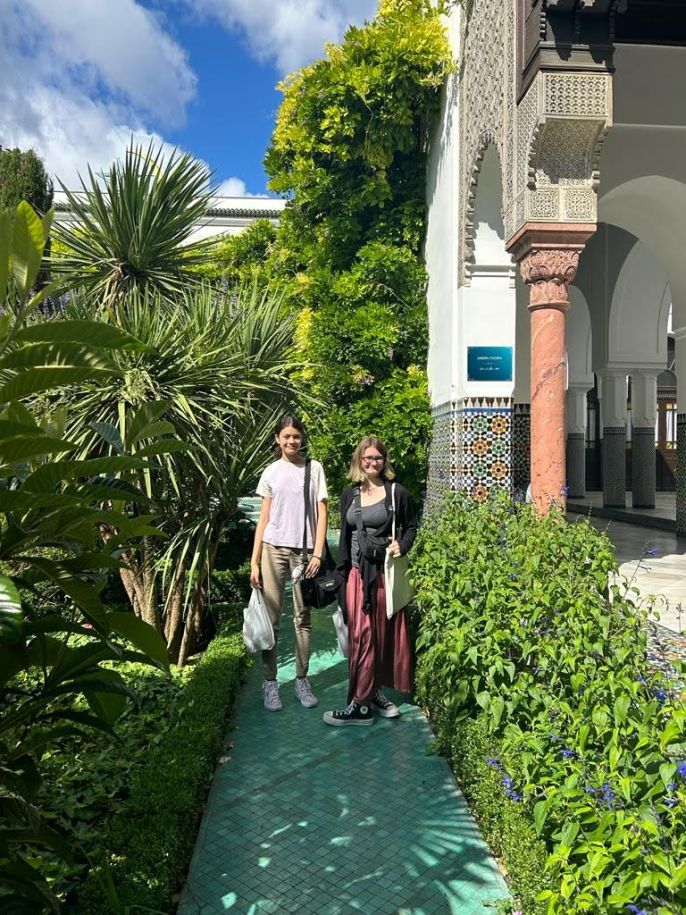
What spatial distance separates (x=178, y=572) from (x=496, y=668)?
2690 millimetres

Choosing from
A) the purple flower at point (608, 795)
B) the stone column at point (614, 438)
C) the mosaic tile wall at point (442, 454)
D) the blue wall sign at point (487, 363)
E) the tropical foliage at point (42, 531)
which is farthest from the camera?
the stone column at point (614, 438)

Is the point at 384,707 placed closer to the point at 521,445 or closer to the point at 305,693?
the point at 305,693

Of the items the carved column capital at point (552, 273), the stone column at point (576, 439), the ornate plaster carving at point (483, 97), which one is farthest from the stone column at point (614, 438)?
the carved column capital at point (552, 273)

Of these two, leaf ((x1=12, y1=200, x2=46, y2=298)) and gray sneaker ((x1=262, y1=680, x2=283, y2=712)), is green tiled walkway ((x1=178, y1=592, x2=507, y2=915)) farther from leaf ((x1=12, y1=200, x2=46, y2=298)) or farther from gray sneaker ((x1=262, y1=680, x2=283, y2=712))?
leaf ((x1=12, y1=200, x2=46, y2=298))

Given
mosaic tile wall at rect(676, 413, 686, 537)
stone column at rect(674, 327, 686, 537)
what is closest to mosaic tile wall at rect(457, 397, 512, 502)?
stone column at rect(674, 327, 686, 537)

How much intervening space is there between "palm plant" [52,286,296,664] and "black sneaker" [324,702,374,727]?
1.33 m

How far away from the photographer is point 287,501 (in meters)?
4.18

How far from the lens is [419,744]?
363cm

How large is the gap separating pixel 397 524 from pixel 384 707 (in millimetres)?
1039

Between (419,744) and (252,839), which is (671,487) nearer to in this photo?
(419,744)

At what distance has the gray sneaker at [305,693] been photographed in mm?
4152

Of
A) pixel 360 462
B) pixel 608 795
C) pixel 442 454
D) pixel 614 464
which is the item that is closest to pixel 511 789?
pixel 608 795

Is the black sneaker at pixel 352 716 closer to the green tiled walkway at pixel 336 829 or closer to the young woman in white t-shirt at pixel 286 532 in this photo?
the green tiled walkway at pixel 336 829

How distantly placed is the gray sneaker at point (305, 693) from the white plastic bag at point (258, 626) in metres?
0.32
